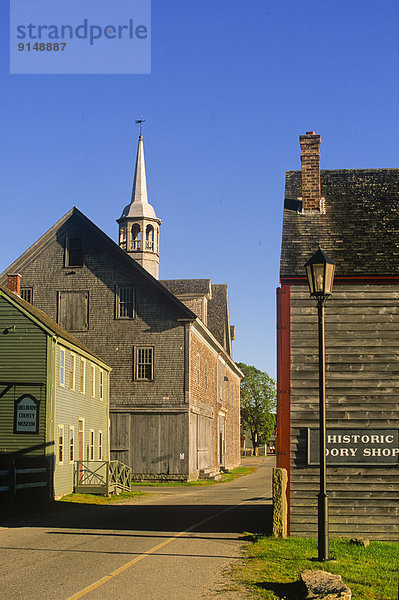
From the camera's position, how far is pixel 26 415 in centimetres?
2473

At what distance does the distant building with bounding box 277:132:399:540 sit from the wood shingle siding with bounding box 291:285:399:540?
20 millimetres

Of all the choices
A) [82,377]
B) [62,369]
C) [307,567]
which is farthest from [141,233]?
[307,567]

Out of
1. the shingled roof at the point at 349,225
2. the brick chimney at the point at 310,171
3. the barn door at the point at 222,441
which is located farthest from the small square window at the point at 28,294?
the brick chimney at the point at 310,171

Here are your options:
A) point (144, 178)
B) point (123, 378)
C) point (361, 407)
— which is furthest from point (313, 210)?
point (144, 178)

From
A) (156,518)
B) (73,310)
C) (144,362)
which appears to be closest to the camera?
(156,518)

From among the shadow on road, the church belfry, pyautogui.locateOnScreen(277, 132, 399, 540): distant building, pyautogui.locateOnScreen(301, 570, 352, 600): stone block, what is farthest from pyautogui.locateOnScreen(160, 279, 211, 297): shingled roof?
pyautogui.locateOnScreen(301, 570, 352, 600): stone block

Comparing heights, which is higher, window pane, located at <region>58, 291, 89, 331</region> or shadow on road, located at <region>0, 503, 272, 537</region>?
window pane, located at <region>58, 291, 89, 331</region>

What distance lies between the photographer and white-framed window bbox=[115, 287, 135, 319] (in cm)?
3600

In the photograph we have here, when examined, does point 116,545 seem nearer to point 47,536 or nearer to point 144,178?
point 47,536

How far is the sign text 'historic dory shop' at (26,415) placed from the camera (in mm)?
24656

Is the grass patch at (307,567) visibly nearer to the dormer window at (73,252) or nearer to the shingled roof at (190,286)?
the dormer window at (73,252)

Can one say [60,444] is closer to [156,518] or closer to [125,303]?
[156,518]

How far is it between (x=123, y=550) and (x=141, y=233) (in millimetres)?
37285

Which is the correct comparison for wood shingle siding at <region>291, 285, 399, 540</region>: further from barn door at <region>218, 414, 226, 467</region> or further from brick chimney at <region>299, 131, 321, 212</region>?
barn door at <region>218, 414, 226, 467</region>
